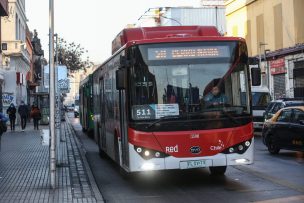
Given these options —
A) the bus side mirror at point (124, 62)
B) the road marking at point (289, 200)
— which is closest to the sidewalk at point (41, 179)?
the bus side mirror at point (124, 62)

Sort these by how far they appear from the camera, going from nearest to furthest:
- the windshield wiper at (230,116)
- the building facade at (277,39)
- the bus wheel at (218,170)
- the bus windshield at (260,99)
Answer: the windshield wiper at (230,116) → the bus wheel at (218,170) → the bus windshield at (260,99) → the building facade at (277,39)

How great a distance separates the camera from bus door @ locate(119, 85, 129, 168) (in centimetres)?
1119

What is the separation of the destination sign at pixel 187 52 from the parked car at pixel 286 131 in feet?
19.2

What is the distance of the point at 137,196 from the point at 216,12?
2642 inches

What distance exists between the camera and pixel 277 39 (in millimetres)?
39031

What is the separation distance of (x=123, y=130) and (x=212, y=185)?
2.12m

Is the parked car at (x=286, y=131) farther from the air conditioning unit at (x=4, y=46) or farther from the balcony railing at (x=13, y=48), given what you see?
the balcony railing at (x=13, y=48)

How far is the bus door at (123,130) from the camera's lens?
11.2 m

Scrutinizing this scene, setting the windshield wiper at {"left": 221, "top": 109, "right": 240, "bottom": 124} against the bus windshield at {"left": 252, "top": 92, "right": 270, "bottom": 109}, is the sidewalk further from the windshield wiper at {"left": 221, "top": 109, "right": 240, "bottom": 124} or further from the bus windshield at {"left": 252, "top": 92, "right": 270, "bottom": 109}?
the bus windshield at {"left": 252, "top": 92, "right": 270, "bottom": 109}

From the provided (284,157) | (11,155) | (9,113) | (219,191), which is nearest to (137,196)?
(219,191)

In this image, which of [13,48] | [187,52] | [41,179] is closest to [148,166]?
[187,52]

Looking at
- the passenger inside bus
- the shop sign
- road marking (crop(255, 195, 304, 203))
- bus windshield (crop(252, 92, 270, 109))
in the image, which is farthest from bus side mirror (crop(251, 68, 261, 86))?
the shop sign

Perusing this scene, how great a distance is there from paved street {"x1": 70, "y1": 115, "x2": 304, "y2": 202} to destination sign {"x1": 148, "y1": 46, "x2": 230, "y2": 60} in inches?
101

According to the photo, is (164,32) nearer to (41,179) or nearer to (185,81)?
(185,81)
